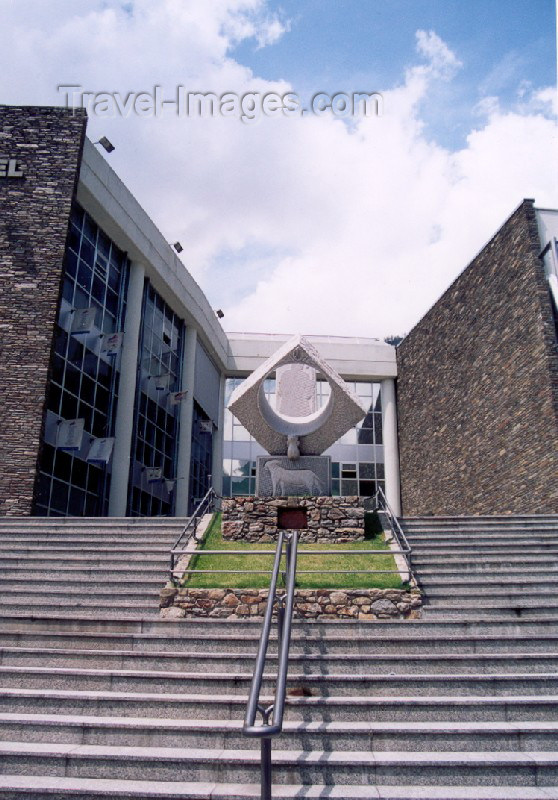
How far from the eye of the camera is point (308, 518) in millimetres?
9523

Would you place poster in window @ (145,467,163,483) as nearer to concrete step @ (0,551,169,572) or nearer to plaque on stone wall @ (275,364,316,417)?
plaque on stone wall @ (275,364,316,417)

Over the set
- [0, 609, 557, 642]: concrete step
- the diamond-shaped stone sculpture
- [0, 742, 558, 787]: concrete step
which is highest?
the diamond-shaped stone sculpture

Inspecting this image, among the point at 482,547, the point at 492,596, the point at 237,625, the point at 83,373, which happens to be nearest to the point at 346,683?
the point at 237,625

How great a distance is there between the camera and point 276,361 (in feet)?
34.6

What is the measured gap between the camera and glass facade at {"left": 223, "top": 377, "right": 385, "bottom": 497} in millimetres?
28188

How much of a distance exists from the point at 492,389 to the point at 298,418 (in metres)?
8.66

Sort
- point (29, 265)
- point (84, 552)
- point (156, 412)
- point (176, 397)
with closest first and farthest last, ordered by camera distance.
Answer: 1. point (84, 552)
2. point (29, 265)
3. point (156, 412)
4. point (176, 397)

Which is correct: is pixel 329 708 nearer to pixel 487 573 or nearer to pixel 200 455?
pixel 487 573

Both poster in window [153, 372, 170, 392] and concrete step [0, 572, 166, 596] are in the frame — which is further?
poster in window [153, 372, 170, 392]

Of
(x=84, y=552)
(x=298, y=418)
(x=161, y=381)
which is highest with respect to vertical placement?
(x=161, y=381)

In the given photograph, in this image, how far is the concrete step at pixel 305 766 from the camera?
12.5ft

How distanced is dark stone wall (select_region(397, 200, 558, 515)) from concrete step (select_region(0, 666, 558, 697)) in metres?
10.3

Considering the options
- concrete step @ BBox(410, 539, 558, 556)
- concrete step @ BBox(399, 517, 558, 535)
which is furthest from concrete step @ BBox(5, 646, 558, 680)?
concrete step @ BBox(399, 517, 558, 535)

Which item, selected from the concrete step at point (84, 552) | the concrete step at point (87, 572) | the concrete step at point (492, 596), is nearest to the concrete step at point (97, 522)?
the concrete step at point (84, 552)
